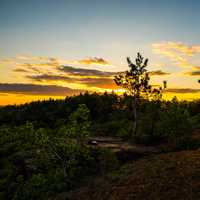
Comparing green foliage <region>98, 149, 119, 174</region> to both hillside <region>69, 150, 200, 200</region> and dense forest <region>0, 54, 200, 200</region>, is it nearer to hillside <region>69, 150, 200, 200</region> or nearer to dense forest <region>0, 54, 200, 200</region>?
dense forest <region>0, 54, 200, 200</region>

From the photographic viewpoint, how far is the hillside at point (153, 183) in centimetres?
1285

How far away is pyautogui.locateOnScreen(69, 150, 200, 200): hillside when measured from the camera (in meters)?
12.9

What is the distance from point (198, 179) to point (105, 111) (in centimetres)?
6912

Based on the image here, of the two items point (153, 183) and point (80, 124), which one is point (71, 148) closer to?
point (80, 124)

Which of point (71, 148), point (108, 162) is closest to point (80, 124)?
point (71, 148)

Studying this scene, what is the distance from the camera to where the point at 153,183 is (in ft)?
47.1

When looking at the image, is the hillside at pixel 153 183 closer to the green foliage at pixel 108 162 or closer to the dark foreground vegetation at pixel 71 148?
the dark foreground vegetation at pixel 71 148

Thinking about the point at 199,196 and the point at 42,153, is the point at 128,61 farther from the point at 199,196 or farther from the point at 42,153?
the point at 199,196

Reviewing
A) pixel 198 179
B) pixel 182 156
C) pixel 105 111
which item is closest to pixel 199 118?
pixel 182 156

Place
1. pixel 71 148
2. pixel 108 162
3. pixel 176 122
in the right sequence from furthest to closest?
pixel 176 122 < pixel 108 162 < pixel 71 148

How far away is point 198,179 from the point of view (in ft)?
45.2

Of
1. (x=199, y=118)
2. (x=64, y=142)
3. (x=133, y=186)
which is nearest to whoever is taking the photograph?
(x=133, y=186)

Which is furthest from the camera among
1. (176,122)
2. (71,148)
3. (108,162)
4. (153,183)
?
(176,122)

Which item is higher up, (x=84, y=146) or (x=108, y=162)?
(x=84, y=146)
